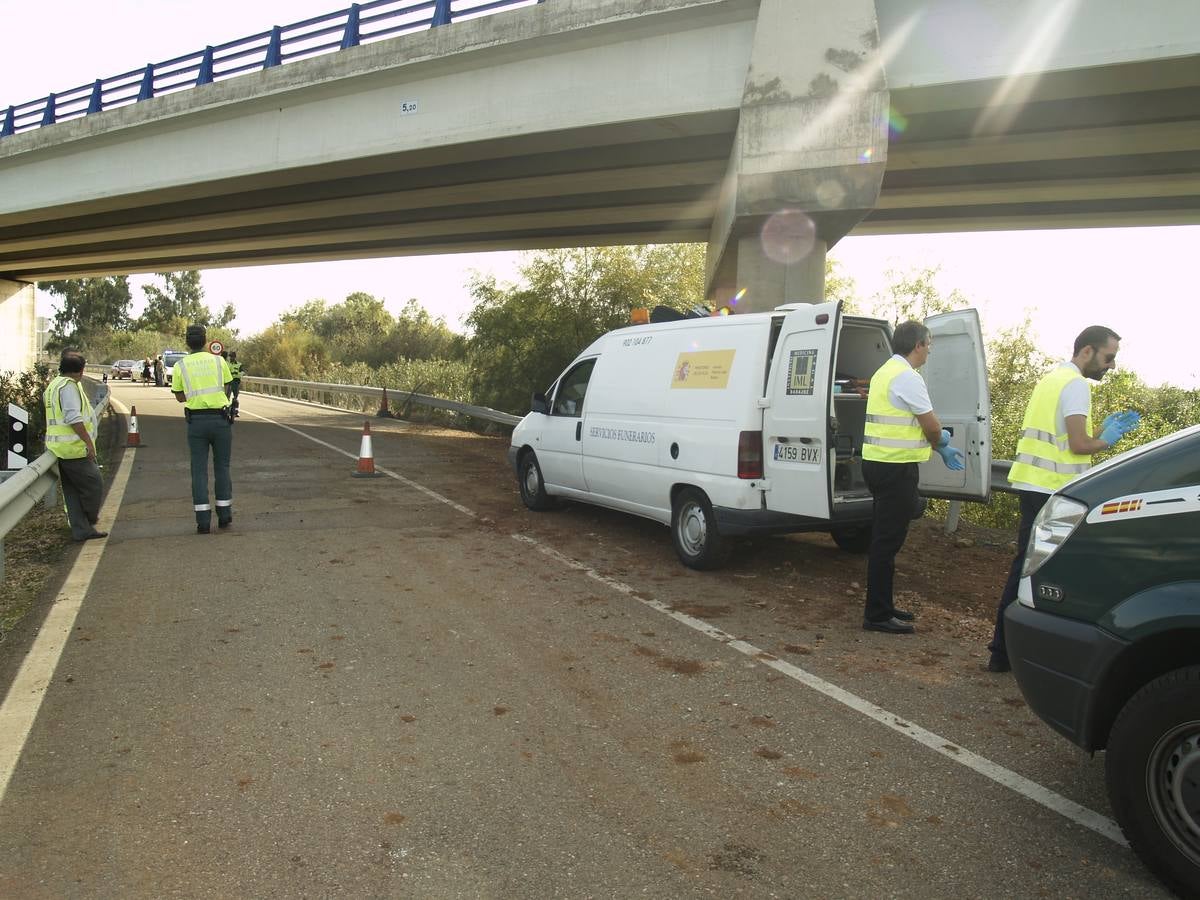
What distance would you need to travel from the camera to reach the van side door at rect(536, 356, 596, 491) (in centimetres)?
855

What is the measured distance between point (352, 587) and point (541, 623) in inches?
67.4

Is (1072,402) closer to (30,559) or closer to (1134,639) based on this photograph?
(1134,639)

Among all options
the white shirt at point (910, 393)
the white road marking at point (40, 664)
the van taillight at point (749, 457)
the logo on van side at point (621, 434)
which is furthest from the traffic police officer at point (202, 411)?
the white shirt at point (910, 393)

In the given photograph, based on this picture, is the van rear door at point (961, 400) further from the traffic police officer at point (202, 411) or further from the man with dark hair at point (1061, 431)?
the traffic police officer at point (202, 411)

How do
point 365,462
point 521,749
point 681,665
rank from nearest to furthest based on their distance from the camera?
point 521,749 < point 681,665 < point 365,462

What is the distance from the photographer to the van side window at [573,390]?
8.65 m

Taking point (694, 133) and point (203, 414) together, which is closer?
point (203, 414)

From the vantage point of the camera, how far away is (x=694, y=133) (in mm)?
12852

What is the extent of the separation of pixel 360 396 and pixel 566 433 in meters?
22.2

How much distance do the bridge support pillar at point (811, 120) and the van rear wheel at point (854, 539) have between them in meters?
5.62

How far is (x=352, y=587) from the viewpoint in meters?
6.27

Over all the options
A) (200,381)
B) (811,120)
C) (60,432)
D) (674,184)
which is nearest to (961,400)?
(811,120)

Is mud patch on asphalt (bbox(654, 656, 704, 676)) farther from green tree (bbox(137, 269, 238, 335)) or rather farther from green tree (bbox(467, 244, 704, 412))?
green tree (bbox(137, 269, 238, 335))

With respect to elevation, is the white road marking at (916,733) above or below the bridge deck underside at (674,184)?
below
